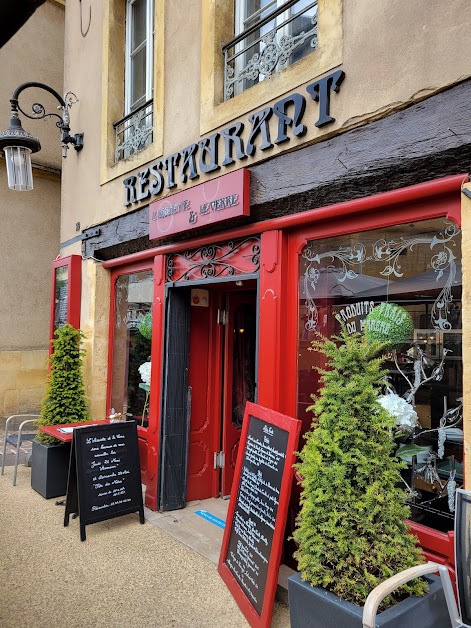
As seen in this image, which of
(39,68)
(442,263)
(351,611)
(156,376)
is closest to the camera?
(351,611)

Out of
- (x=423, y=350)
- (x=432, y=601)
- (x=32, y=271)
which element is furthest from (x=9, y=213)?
(x=432, y=601)

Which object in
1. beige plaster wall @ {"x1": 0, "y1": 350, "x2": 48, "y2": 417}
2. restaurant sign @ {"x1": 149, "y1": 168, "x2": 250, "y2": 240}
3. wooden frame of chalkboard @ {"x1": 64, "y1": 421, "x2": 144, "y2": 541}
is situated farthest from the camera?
beige plaster wall @ {"x1": 0, "y1": 350, "x2": 48, "y2": 417}

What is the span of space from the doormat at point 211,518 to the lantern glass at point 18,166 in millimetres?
3917

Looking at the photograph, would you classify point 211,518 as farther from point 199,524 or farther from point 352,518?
point 352,518

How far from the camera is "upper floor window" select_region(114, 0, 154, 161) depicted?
5.45m

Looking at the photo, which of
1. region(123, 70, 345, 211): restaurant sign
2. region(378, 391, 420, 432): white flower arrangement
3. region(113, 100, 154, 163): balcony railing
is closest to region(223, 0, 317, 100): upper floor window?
region(123, 70, 345, 211): restaurant sign

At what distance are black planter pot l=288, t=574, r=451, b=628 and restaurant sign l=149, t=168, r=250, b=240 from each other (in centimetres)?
257

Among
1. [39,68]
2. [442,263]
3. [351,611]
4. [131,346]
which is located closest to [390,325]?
[442,263]

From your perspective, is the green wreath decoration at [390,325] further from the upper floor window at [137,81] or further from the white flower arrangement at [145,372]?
the upper floor window at [137,81]

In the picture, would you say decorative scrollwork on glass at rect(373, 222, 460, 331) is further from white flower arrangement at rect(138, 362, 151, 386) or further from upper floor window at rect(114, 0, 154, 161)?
upper floor window at rect(114, 0, 154, 161)

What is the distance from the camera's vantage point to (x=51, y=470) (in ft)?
16.9

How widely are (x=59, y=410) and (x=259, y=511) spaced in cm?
317

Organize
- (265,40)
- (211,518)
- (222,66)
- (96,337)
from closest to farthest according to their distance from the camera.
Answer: (265,40) < (222,66) < (211,518) < (96,337)

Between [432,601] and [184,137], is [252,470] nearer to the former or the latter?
[432,601]
